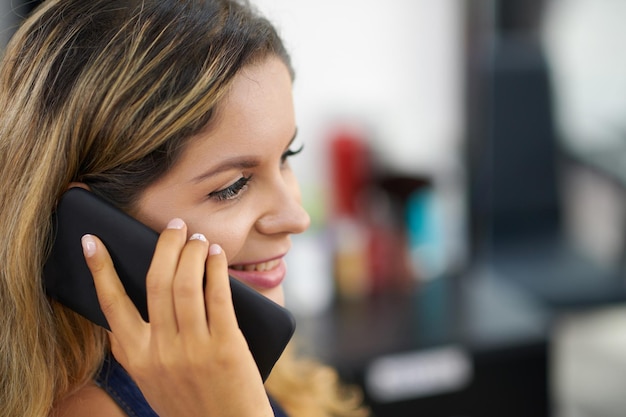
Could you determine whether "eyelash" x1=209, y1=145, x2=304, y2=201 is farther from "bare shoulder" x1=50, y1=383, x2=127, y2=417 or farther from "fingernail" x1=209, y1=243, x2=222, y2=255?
"bare shoulder" x1=50, y1=383, x2=127, y2=417

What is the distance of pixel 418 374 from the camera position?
1.61 m

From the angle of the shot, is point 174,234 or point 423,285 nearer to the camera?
point 174,234

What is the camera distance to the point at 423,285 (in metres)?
1.85

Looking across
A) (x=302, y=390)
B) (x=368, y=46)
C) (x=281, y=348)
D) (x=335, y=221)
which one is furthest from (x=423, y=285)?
(x=281, y=348)

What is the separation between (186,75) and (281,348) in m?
0.24

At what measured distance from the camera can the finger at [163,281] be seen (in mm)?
653

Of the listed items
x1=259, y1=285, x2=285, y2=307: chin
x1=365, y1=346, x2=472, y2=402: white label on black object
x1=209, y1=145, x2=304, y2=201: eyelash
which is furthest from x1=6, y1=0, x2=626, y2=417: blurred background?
x1=209, y1=145, x2=304, y2=201: eyelash

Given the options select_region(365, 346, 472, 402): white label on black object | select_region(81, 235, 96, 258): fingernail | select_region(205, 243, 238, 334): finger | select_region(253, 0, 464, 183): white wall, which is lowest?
select_region(365, 346, 472, 402): white label on black object

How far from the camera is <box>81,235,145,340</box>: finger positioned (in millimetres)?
670

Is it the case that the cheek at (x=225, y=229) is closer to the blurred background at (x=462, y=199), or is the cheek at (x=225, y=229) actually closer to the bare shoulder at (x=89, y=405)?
the bare shoulder at (x=89, y=405)

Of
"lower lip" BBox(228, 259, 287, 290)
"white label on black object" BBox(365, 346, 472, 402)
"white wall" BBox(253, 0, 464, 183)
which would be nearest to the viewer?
"lower lip" BBox(228, 259, 287, 290)

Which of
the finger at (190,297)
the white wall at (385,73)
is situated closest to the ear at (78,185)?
the finger at (190,297)

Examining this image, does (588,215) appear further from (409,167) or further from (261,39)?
(261,39)

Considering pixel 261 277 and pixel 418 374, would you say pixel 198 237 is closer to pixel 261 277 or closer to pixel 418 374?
pixel 261 277
